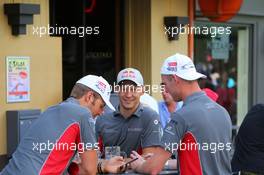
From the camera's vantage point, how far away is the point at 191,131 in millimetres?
4648

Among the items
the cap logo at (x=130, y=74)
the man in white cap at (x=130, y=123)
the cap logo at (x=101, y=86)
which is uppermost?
the cap logo at (x=130, y=74)

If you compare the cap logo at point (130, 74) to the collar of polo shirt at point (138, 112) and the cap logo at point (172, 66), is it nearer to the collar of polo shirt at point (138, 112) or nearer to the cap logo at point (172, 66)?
the collar of polo shirt at point (138, 112)

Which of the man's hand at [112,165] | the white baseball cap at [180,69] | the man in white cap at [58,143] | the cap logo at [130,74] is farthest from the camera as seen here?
the cap logo at [130,74]

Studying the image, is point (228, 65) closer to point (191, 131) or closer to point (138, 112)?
point (138, 112)

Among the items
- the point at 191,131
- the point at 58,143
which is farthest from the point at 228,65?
the point at 58,143

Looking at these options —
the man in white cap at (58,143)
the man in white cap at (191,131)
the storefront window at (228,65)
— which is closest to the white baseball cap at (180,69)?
the man in white cap at (191,131)

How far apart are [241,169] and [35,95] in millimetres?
3139

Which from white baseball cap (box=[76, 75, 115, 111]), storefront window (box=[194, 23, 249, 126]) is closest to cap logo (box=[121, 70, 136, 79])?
white baseball cap (box=[76, 75, 115, 111])

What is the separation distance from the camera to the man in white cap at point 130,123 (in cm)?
622

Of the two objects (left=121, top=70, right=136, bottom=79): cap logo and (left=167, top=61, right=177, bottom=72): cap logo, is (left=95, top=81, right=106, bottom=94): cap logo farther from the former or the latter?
(left=121, top=70, right=136, bottom=79): cap logo

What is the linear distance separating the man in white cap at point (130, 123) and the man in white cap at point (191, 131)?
129 cm

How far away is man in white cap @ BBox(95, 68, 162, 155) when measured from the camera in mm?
6219

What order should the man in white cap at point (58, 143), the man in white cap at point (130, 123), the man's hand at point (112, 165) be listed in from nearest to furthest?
the man in white cap at point (58, 143) → the man's hand at point (112, 165) → the man in white cap at point (130, 123)

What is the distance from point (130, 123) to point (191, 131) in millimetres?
1700
